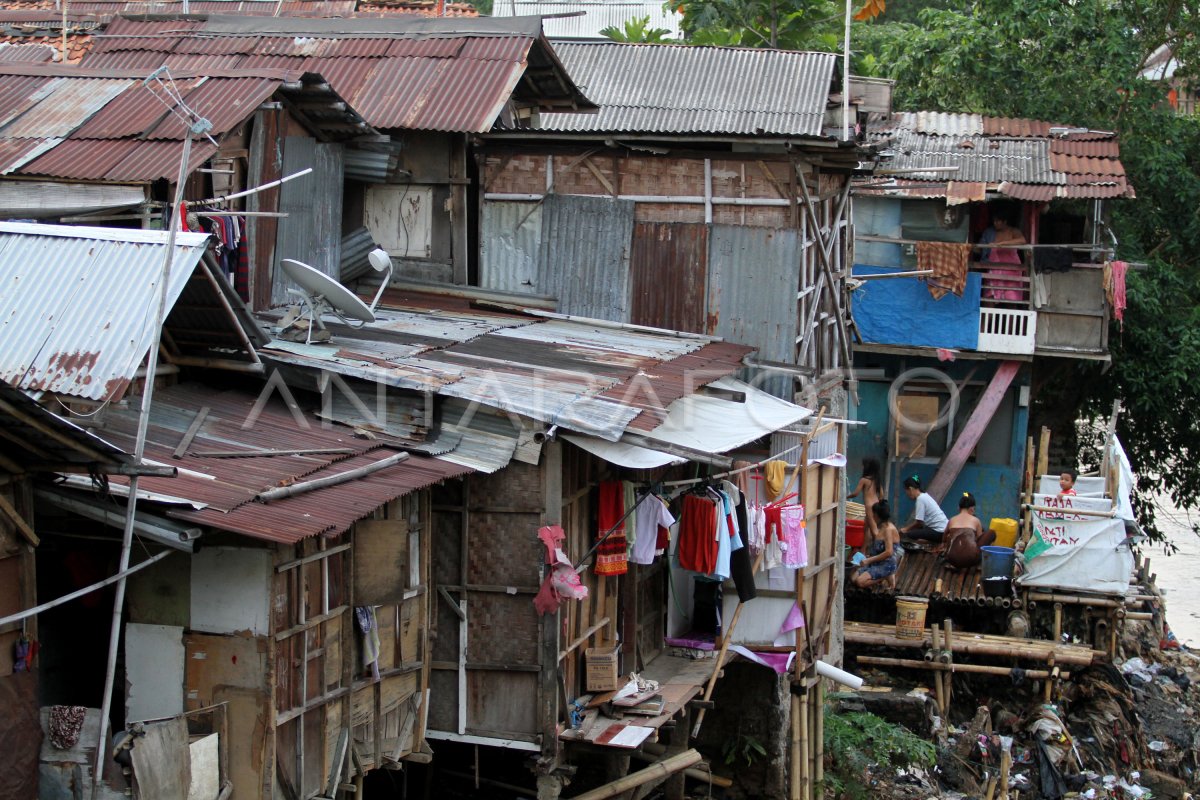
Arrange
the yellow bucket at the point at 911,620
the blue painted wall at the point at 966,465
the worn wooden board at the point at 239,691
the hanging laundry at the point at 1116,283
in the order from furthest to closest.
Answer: the blue painted wall at the point at 966,465, the hanging laundry at the point at 1116,283, the yellow bucket at the point at 911,620, the worn wooden board at the point at 239,691

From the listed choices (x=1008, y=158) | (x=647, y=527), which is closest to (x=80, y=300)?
(x=647, y=527)

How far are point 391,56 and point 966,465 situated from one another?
42.2 feet

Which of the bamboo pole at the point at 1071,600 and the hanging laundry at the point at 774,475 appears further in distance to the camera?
the bamboo pole at the point at 1071,600

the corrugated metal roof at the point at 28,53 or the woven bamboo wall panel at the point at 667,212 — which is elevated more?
the corrugated metal roof at the point at 28,53

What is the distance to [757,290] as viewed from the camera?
14367 millimetres

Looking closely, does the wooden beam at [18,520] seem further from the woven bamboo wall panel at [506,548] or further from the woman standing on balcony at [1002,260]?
the woman standing on balcony at [1002,260]

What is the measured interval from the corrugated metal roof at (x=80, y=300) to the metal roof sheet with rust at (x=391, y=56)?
4.73 metres

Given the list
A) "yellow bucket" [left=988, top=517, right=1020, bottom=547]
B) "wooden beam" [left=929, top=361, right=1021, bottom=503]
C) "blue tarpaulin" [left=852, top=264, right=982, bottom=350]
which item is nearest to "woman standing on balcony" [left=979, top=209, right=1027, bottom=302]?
"blue tarpaulin" [left=852, top=264, right=982, bottom=350]

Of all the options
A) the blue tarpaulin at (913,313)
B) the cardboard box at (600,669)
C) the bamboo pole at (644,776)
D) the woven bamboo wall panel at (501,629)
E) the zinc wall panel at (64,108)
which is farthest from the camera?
the blue tarpaulin at (913,313)

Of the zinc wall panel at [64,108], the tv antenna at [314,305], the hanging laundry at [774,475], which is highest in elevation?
the zinc wall panel at [64,108]

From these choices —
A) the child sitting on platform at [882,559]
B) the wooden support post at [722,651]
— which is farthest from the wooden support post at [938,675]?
the wooden support post at [722,651]

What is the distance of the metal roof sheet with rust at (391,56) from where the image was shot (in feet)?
45.5

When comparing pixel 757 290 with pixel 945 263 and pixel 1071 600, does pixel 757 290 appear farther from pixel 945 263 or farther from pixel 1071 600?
pixel 945 263

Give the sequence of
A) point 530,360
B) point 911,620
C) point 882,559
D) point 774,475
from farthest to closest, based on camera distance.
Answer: point 882,559 < point 911,620 < point 774,475 < point 530,360
